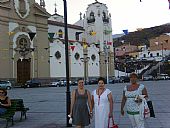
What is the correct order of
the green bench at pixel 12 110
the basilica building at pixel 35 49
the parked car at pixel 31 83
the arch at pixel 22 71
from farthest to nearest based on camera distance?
the arch at pixel 22 71 < the basilica building at pixel 35 49 < the parked car at pixel 31 83 < the green bench at pixel 12 110

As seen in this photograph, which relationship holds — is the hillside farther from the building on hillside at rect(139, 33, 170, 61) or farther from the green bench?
the green bench

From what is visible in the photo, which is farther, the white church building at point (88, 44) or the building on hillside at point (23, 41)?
the white church building at point (88, 44)

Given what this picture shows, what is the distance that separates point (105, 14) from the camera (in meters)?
92.2

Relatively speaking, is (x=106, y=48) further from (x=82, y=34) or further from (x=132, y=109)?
(x=132, y=109)

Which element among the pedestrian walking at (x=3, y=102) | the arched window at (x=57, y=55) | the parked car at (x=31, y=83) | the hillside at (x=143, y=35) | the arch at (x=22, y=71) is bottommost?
the pedestrian walking at (x=3, y=102)

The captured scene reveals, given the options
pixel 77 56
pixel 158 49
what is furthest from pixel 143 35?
pixel 77 56

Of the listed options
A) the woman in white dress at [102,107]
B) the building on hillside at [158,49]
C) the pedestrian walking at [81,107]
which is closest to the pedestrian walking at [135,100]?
the woman in white dress at [102,107]

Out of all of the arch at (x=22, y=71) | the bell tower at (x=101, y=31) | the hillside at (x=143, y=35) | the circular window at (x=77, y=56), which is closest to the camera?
the arch at (x=22, y=71)

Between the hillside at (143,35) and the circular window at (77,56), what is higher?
the hillside at (143,35)

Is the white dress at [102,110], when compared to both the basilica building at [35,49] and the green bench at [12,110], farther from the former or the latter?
the basilica building at [35,49]

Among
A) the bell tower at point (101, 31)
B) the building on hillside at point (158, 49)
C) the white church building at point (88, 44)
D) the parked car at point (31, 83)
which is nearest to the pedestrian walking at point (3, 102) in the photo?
the parked car at point (31, 83)

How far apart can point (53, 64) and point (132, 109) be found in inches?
2503

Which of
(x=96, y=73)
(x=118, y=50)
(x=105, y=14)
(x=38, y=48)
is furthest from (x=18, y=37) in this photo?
(x=118, y=50)

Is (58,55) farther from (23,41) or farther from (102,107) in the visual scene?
(102,107)
